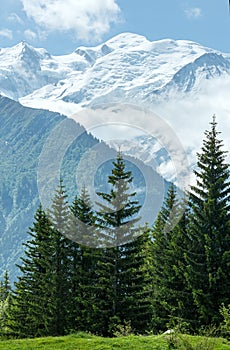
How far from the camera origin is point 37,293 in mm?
37469

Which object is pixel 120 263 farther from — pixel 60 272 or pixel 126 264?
pixel 60 272

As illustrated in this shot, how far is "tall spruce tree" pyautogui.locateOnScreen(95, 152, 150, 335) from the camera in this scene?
3103 cm

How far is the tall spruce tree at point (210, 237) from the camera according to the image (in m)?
28.9

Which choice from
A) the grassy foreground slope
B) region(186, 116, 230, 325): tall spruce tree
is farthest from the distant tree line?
the grassy foreground slope

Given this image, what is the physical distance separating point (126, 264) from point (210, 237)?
5431 millimetres

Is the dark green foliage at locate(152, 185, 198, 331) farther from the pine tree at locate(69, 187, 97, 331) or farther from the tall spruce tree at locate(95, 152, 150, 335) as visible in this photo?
the pine tree at locate(69, 187, 97, 331)

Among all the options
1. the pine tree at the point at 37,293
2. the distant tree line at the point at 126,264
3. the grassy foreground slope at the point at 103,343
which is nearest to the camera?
the grassy foreground slope at the point at 103,343

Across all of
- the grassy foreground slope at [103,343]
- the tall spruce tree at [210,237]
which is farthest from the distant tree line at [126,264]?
the grassy foreground slope at [103,343]

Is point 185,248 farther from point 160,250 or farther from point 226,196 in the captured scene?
point 160,250

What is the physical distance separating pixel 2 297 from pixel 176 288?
4531cm

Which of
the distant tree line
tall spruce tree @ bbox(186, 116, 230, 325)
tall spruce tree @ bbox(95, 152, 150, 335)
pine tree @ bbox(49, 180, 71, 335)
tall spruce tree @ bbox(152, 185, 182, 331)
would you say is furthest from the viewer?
pine tree @ bbox(49, 180, 71, 335)

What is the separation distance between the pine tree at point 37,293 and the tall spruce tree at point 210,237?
32.9 ft

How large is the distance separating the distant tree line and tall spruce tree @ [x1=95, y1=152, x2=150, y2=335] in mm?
60

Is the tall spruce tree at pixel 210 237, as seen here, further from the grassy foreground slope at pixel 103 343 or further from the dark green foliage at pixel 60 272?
the grassy foreground slope at pixel 103 343
